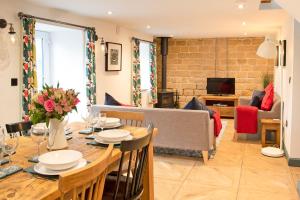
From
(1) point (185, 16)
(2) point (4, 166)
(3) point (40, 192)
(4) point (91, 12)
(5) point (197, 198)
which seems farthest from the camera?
(1) point (185, 16)

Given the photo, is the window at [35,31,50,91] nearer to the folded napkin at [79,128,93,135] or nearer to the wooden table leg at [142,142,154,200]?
the folded napkin at [79,128,93,135]

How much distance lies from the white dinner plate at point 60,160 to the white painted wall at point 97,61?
2521 mm

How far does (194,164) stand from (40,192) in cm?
311

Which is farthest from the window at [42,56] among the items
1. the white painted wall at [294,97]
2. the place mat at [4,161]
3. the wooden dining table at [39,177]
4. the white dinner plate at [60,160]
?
the white painted wall at [294,97]

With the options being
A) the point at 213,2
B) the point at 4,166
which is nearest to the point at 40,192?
the point at 4,166

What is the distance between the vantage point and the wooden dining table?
1.43m

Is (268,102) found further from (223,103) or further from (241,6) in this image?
(223,103)

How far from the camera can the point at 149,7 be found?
184 inches

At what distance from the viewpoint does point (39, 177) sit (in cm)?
163

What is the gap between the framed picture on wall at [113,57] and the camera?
6298 mm

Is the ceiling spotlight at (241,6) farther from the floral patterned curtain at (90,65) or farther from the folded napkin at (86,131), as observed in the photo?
the folded napkin at (86,131)

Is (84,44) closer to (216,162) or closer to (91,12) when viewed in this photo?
(91,12)

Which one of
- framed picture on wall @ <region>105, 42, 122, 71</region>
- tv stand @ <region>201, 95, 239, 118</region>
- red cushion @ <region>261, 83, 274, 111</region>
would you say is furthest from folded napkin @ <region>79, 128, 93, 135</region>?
tv stand @ <region>201, 95, 239, 118</region>

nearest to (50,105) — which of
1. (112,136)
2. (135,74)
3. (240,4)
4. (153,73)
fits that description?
(112,136)
